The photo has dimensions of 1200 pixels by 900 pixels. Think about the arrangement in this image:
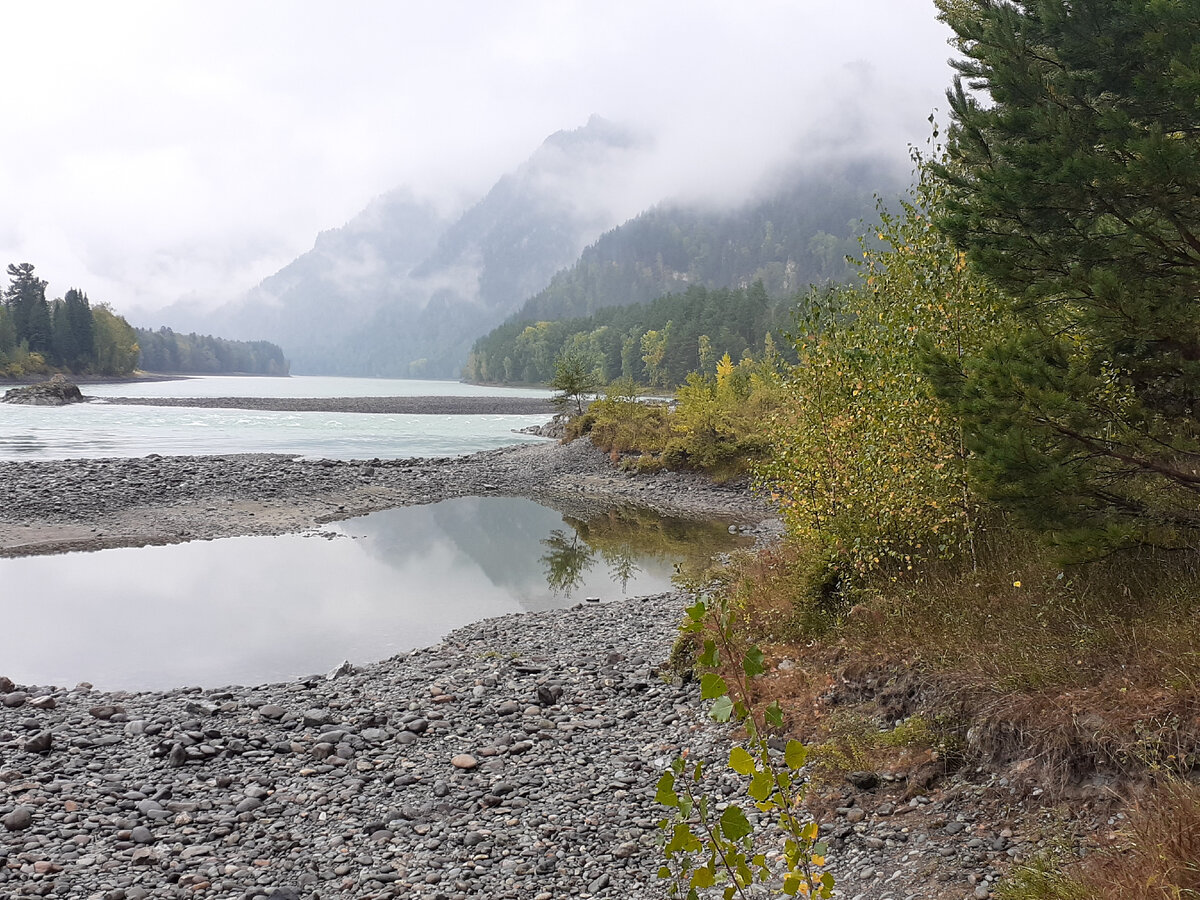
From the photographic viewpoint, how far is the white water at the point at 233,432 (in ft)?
167

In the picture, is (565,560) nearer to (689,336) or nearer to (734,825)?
(734,825)

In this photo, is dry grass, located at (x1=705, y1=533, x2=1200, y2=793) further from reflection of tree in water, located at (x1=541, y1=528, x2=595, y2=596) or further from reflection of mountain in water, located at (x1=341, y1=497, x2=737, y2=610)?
reflection of tree in water, located at (x1=541, y1=528, x2=595, y2=596)

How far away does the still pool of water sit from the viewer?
52.4 ft

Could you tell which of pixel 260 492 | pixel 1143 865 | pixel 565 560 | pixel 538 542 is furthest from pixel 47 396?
pixel 1143 865

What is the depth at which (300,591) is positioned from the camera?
834 inches

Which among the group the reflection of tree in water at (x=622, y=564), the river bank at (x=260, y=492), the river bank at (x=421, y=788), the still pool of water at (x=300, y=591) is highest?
the river bank at (x=260, y=492)

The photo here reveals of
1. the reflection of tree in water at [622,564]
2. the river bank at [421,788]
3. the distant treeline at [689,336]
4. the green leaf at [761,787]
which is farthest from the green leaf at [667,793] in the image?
the distant treeline at [689,336]

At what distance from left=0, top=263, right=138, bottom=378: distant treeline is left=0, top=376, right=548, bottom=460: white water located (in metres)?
44.6

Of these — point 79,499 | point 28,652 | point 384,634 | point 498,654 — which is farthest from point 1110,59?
point 79,499

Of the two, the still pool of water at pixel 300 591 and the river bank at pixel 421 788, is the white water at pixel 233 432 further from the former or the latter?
the river bank at pixel 421 788

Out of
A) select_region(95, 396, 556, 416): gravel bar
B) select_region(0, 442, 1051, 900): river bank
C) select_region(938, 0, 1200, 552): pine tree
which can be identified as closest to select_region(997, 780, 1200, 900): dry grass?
select_region(0, 442, 1051, 900): river bank

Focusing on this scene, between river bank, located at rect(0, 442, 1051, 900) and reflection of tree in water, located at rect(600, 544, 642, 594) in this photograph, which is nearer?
river bank, located at rect(0, 442, 1051, 900)

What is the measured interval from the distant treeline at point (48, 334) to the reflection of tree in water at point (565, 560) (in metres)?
133

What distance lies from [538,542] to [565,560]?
325cm
